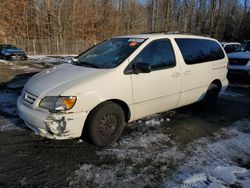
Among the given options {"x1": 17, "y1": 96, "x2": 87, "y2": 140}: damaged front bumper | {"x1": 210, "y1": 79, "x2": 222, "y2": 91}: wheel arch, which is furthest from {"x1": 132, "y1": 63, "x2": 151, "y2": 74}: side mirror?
{"x1": 210, "y1": 79, "x2": 222, "y2": 91}: wheel arch

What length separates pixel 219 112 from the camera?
5664 millimetres

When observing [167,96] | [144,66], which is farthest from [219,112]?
[144,66]

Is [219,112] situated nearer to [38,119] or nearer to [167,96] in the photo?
[167,96]

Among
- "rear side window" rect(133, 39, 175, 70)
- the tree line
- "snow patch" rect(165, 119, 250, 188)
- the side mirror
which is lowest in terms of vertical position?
"snow patch" rect(165, 119, 250, 188)

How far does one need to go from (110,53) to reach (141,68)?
821mm

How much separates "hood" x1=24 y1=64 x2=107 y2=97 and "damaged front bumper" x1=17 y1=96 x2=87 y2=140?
1.10 feet

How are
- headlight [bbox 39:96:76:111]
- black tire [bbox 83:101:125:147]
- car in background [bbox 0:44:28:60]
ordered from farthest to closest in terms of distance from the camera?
car in background [bbox 0:44:28:60], black tire [bbox 83:101:125:147], headlight [bbox 39:96:76:111]

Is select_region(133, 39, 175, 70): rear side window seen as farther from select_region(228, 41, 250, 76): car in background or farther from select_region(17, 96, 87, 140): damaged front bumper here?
select_region(228, 41, 250, 76): car in background

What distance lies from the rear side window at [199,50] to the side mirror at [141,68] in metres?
1.26

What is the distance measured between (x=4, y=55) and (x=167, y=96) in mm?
16994

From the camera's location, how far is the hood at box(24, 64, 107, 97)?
3.51 m

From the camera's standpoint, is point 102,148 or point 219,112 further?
point 219,112

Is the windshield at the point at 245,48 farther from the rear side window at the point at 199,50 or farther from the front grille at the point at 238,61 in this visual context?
the rear side window at the point at 199,50

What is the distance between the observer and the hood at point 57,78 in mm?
3514
